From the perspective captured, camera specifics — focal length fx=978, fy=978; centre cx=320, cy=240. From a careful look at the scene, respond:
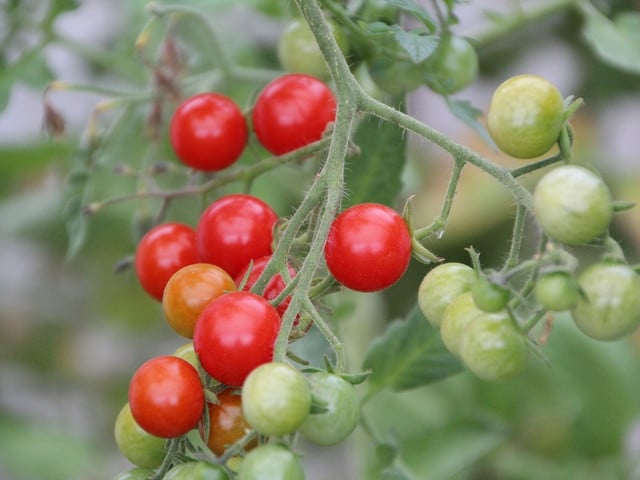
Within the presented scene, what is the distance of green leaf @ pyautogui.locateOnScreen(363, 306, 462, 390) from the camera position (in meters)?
1.01

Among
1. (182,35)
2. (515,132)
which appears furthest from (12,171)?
(515,132)

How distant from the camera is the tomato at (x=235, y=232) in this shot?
2.70ft

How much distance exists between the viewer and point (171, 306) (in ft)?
2.48

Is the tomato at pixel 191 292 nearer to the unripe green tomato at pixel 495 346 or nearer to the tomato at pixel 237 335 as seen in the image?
the tomato at pixel 237 335

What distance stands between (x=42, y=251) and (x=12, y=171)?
0.38 meters

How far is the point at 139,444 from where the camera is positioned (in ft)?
2.43

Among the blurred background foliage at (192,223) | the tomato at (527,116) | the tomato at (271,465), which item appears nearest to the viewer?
the tomato at (271,465)

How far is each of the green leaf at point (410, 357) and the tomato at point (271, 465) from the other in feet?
1.30

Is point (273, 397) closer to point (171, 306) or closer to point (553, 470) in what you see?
point (171, 306)

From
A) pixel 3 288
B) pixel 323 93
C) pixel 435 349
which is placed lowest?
pixel 3 288

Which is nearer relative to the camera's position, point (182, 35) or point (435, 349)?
point (435, 349)

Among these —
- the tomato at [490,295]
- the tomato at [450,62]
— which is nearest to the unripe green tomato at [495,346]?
the tomato at [490,295]

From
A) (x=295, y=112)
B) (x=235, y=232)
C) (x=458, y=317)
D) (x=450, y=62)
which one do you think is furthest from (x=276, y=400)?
(x=450, y=62)

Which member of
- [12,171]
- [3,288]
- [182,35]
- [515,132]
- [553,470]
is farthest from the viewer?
[3,288]
